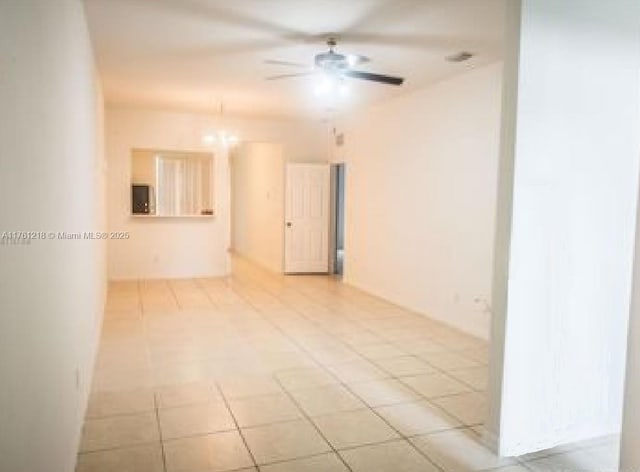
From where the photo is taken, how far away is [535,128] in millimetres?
2498

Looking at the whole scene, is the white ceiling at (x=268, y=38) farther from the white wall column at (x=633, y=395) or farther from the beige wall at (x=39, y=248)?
the white wall column at (x=633, y=395)

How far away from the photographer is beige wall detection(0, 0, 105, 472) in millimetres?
1171

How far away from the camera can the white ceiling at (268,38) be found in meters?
3.41

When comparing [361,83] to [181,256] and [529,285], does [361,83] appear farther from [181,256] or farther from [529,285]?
[181,256]

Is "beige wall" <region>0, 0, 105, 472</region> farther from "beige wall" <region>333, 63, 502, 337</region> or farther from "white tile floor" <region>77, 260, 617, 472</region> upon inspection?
"beige wall" <region>333, 63, 502, 337</region>

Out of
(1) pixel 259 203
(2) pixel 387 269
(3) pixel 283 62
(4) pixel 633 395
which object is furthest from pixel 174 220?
(4) pixel 633 395

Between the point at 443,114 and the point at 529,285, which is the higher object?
the point at 443,114

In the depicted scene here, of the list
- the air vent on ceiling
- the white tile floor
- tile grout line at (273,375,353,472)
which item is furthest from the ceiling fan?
tile grout line at (273,375,353,472)

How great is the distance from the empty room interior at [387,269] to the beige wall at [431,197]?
3 centimetres

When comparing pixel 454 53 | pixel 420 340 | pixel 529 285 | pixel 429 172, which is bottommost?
pixel 420 340

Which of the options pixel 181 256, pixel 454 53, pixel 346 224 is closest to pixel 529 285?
pixel 454 53

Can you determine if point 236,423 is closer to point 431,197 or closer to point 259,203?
point 431,197

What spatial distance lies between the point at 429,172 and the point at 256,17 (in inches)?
114

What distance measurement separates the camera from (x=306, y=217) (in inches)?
338
